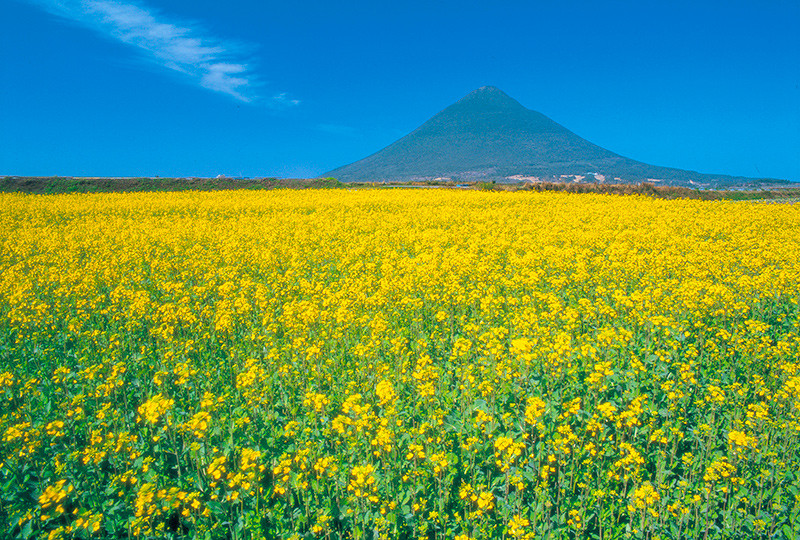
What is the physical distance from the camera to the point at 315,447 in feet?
14.2

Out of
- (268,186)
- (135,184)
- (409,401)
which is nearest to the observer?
(409,401)

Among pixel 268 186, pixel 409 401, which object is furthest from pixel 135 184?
pixel 409 401

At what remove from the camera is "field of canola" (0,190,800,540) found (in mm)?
3650

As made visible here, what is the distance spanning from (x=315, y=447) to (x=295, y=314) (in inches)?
150

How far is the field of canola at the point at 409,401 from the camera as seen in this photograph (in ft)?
12.0

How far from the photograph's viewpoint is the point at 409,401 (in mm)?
5398

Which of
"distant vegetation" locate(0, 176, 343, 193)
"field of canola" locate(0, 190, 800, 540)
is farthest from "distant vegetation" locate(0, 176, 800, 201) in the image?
"field of canola" locate(0, 190, 800, 540)

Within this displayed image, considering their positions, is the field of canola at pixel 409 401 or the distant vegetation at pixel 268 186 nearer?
the field of canola at pixel 409 401

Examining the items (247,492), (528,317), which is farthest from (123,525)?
(528,317)

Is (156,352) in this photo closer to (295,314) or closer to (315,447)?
(295,314)

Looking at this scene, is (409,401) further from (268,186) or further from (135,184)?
(135,184)

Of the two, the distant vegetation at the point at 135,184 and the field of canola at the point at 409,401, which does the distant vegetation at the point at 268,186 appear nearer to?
the distant vegetation at the point at 135,184

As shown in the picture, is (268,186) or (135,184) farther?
(268,186)

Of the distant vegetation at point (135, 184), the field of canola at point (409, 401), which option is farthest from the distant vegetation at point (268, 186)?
the field of canola at point (409, 401)
